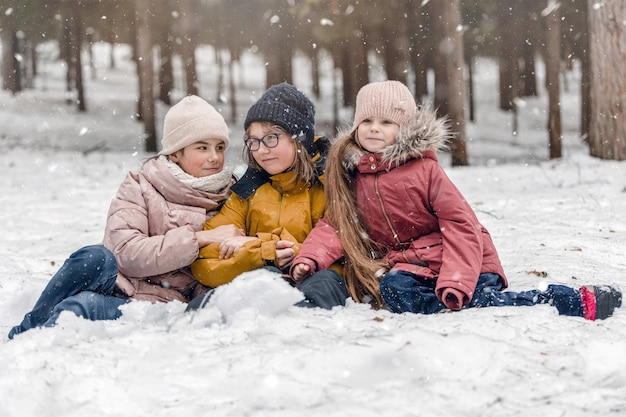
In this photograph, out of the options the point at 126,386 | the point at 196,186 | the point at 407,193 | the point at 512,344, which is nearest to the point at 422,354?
the point at 512,344

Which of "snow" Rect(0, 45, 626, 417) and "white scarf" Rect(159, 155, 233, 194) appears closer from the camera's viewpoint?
"snow" Rect(0, 45, 626, 417)

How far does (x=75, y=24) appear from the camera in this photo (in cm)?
1831

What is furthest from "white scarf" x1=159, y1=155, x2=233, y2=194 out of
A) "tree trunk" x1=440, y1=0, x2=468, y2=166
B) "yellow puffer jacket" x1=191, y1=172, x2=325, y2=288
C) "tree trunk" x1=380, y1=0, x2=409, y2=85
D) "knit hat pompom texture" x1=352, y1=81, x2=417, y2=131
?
"tree trunk" x1=380, y1=0, x2=409, y2=85

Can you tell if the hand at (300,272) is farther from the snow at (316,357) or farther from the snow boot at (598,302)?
the snow boot at (598,302)

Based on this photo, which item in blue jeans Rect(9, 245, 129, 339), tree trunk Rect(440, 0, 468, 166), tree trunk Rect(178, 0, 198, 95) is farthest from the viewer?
tree trunk Rect(178, 0, 198, 95)

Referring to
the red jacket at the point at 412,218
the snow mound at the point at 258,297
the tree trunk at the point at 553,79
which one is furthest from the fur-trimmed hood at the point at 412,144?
the tree trunk at the point at 553,79

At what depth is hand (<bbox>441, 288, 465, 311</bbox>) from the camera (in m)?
3.10

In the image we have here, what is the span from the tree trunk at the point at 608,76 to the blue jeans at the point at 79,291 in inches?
356

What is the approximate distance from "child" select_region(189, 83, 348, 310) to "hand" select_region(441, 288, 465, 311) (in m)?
0.88

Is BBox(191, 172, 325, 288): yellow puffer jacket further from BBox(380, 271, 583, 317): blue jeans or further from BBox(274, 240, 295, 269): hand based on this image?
BBox(380, 271, 583, 317): blue jeans

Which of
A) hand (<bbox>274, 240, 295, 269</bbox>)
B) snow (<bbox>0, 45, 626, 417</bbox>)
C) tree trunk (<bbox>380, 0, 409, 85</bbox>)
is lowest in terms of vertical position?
snow (<bbox>0, 45, 626, 417</bbox>)

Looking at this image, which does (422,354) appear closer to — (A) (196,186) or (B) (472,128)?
(A) (196,186)

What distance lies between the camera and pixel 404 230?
3584mm

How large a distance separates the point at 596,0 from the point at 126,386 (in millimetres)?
9990
